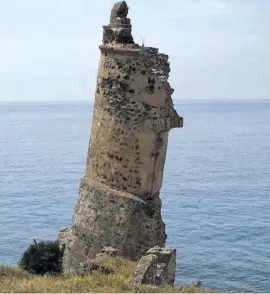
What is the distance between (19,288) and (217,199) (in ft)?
108

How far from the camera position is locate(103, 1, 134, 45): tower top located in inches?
623

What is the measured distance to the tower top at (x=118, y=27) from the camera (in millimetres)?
15812

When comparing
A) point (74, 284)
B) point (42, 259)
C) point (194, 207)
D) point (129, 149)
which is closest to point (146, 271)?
point (74, 284)

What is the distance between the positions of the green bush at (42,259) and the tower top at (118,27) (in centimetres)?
560

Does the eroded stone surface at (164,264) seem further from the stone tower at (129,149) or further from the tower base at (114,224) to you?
the stone tower at (129,149)

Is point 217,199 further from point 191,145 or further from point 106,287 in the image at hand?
point 191,145

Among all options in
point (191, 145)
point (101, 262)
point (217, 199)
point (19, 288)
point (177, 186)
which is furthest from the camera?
point (191, 145)

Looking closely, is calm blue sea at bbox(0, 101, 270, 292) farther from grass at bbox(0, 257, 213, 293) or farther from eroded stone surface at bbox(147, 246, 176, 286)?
grass at bbox(0, 257, 213, 293)

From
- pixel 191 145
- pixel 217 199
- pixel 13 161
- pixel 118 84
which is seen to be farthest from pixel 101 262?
pixel 191 145

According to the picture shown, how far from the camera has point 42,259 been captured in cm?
1595

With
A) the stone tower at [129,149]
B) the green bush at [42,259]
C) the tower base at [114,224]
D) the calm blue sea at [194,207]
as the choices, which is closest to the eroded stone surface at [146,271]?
the tower base at [114,224]

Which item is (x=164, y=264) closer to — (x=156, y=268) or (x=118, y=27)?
(x=156, y=268)

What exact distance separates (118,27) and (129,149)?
3208 mm

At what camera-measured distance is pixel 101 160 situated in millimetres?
15891
